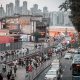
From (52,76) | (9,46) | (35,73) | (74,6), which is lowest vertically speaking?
(35,73)

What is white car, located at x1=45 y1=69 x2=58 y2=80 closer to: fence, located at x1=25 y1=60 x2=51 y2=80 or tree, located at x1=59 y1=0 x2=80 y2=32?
fence, located at x1=25 y1=60 x2=51 y2=80

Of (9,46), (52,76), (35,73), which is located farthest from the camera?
(9,46)

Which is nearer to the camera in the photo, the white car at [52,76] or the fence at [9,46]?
the white car at [52,76]

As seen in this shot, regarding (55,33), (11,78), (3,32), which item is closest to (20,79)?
(11,78)

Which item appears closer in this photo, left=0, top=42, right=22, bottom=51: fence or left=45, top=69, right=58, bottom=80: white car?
left=45, top=69, right=58, bottom=80: white car

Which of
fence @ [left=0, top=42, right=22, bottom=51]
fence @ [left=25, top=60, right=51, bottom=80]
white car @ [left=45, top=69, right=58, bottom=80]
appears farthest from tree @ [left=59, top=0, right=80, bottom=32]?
fence @ [left=0, top=42, right=22, bottom=51]

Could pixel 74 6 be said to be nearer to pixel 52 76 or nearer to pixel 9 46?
pixel 52 76

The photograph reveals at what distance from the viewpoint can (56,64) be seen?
37406 millimetres

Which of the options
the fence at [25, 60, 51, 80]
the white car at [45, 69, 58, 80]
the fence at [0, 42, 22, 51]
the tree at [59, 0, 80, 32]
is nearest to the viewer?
the white car at [45, 69, 58, 80]

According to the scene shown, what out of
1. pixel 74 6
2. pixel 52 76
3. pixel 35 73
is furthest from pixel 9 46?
pixel 52 76

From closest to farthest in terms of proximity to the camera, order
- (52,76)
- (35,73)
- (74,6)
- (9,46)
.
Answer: (52,76)
(74,6)
(35,73)
(9,46)

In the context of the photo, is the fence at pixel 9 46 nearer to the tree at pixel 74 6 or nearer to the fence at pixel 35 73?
the fence at pixel 35 73

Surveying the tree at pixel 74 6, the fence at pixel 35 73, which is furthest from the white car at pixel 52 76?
the tree at pixel 74 6

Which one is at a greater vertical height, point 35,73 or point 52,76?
point 52,76
